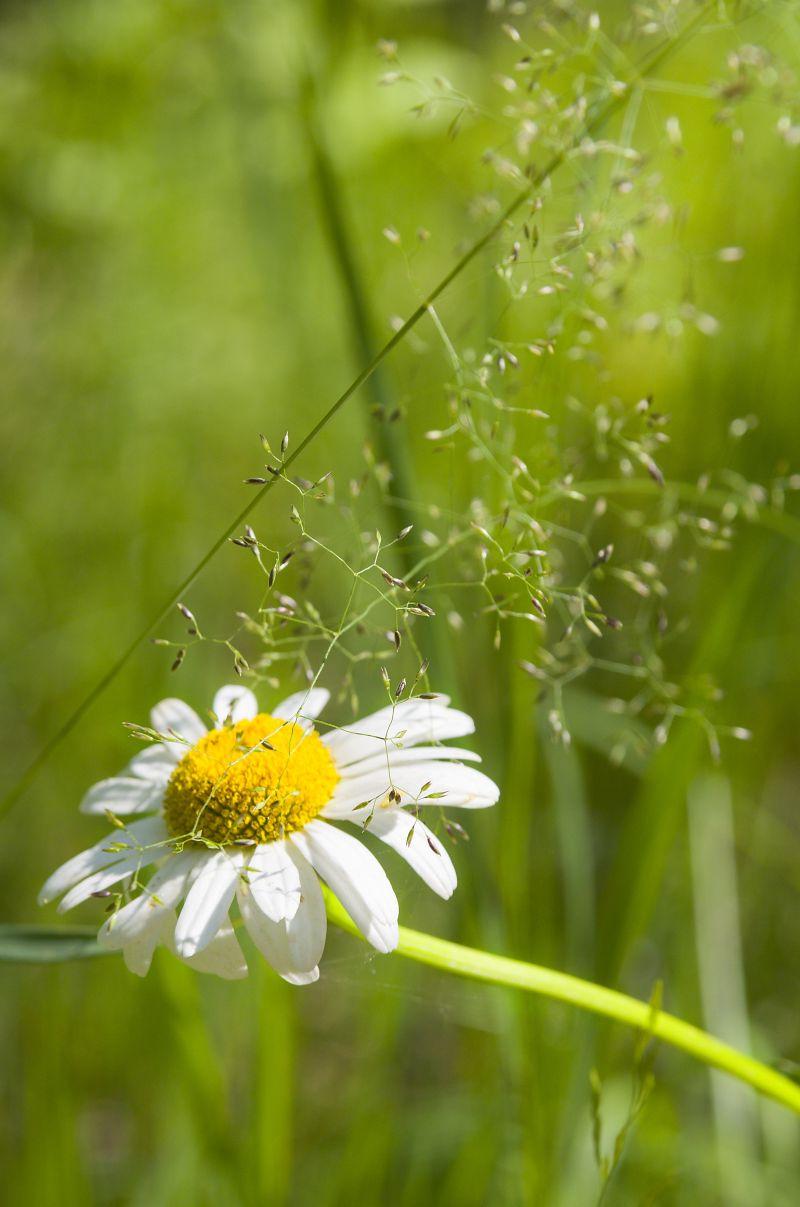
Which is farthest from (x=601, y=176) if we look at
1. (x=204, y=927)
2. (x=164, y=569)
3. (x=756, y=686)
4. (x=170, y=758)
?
(x=204, y=927)

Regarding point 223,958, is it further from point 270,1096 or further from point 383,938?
point 270,1096

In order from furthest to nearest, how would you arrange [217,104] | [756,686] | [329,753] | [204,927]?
[217,104]
[756,686]
[329,753]
[204,927]

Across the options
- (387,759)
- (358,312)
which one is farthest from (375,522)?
(387,759)

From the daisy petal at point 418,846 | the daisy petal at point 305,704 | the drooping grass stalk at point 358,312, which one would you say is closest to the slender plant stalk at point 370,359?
the drooping grass stalk at point 358,312

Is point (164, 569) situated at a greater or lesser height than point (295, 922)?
lesser

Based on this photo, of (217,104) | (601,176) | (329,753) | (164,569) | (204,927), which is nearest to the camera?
(204,927)

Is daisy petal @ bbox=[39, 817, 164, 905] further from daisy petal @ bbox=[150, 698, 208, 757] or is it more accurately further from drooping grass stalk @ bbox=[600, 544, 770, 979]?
drooping grass stalk @ bbox=[600, 544, 770, 979]

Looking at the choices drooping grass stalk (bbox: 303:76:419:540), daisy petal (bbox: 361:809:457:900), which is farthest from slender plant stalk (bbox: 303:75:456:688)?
daisy petal (bbox: 361:809:457:900)

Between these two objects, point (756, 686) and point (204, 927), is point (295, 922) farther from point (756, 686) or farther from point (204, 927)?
point (756, 686)
